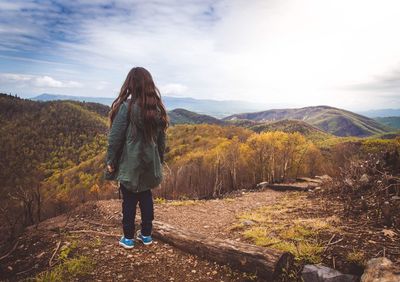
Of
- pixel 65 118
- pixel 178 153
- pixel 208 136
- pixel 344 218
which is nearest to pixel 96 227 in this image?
pixel 344 218

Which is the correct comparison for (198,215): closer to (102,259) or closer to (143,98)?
(102,259)

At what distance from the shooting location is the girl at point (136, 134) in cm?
439

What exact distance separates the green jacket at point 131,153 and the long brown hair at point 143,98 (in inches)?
2.7

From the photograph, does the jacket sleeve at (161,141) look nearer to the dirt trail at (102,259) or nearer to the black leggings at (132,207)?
the black leggings at (132,207)

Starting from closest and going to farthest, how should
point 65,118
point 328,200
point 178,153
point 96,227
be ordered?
point 96,227 < point 328,200 < point 178,153 < point 65,118

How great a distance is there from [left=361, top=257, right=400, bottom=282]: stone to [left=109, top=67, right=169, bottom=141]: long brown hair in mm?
3257

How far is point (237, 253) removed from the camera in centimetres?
421

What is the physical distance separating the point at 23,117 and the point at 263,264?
169m

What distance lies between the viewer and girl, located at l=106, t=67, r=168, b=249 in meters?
4.39

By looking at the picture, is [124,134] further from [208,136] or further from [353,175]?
[208,136]

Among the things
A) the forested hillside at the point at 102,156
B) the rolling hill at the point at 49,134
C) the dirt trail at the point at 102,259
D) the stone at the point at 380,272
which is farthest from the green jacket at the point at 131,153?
the rolling hill at the point at 49,134

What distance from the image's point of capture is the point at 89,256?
4.53 meters

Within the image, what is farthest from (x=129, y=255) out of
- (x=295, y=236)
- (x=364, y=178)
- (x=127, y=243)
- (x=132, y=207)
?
(x=364, y=178)

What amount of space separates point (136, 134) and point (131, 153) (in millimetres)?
290
